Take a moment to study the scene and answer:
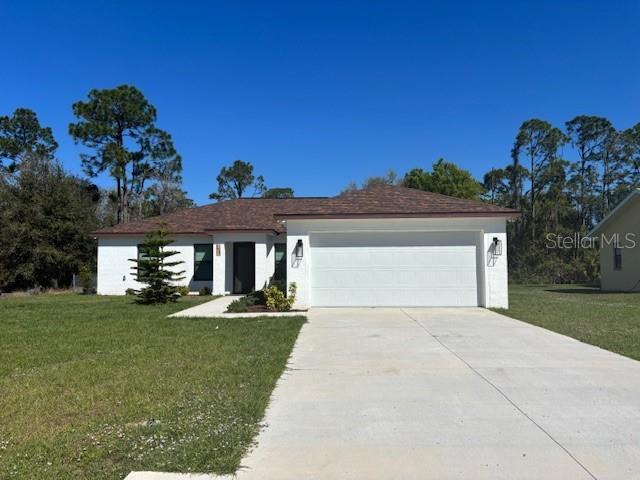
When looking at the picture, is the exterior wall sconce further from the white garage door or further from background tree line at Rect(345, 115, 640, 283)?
background tree line at Rect(345, 115, 640, 283)

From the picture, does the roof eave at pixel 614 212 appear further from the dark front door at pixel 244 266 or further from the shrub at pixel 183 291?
the shrub at pixel 183 291

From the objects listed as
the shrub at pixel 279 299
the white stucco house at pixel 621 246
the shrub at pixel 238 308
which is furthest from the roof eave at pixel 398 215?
the white stucco house at pixel 621 246

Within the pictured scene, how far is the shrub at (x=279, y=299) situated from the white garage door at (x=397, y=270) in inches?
33.0

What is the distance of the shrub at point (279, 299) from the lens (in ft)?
42.6


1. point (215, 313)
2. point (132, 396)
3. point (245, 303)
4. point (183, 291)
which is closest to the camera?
point (132, 396)

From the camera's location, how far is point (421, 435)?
13.1 feet

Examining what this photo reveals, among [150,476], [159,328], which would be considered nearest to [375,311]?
[159,328]

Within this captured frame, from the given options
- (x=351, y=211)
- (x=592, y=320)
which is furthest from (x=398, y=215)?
(x=592, y=320)

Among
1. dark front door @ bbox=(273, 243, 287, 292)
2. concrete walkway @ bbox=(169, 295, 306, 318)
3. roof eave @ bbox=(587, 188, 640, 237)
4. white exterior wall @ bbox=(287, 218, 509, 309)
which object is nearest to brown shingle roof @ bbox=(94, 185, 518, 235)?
white exterior wall @ bbox=(287, 218, 509, 309)

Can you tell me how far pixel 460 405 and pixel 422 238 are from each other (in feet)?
30.8

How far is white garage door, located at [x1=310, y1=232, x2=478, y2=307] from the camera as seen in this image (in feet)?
45.1

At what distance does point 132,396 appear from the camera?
5.04 metres

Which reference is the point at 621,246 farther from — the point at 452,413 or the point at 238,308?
the point at 452,413

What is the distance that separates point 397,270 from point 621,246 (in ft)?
50.2
